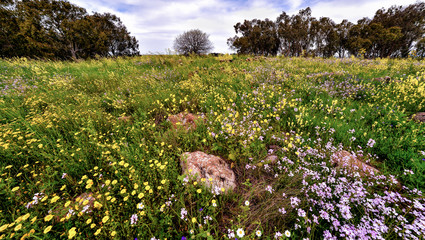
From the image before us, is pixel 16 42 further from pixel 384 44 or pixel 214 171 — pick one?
pixel 384 44

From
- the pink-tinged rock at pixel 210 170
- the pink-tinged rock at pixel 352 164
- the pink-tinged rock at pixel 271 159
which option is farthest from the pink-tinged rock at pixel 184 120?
the pink-tinged rock at pixel 352 164

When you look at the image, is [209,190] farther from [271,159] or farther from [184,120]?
[184,120]

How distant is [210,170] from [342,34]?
62532 mm

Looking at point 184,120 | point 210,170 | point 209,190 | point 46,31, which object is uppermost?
point 46,31

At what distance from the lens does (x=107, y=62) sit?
35.5ft

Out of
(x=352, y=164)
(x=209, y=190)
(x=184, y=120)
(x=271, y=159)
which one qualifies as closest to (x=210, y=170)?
(x=209, y=190)

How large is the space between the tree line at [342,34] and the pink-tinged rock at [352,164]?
106 ft

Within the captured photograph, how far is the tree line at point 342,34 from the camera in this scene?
1394 inches

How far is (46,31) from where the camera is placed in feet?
83.1

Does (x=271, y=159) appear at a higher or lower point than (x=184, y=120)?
lower

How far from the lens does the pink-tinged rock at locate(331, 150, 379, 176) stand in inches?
97.8

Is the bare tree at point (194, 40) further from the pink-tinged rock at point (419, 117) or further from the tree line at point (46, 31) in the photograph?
the pink-tinged rock at point (419, 117)

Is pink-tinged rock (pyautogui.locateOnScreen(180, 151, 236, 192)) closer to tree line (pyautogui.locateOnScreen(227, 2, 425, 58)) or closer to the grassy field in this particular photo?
the grassy field

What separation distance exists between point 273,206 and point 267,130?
5.61 feet
